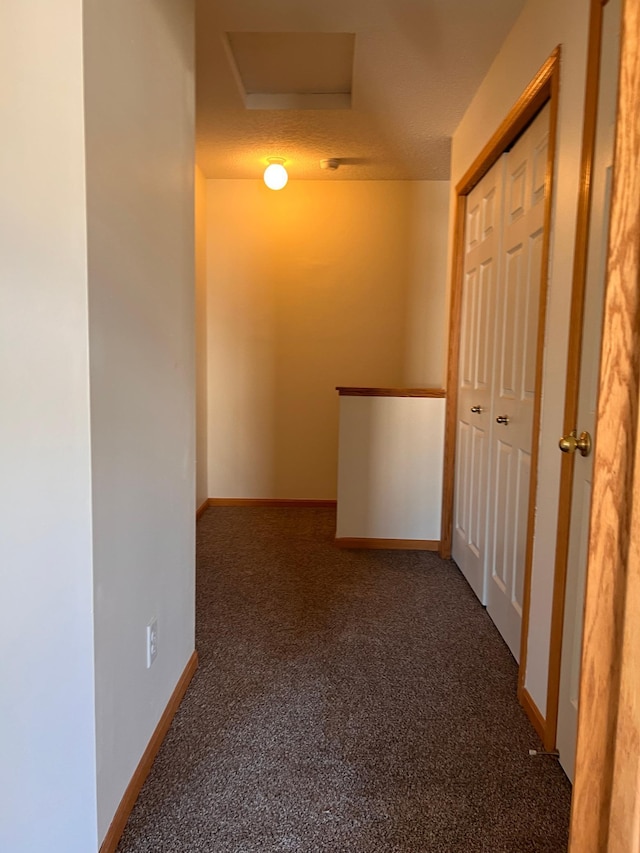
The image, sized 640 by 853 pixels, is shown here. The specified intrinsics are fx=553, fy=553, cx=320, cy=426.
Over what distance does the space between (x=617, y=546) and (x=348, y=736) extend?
55.7 inches

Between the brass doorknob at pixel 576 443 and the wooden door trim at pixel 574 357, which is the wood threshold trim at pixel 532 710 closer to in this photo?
the wooden door trim at pixel 574 357

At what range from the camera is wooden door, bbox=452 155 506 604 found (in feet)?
8.09

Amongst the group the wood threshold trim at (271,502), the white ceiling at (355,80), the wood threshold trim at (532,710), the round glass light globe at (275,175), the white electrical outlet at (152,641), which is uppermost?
the white ceiling at (355,80)

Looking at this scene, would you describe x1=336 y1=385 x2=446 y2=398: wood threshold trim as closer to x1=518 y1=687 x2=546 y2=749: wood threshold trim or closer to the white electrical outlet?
x1=518 y1=687 x2=546 y2=749: wood threshold trim

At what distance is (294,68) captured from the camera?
2.56 m

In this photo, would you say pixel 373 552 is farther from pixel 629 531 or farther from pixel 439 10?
pixel 629 531

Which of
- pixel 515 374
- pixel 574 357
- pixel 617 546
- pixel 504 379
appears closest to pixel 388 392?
pixel 504 379

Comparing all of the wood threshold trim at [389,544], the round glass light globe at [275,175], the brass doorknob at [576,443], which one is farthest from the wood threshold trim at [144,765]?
the round glass light globe at [275,175]

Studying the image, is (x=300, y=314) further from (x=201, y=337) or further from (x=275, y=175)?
(x=275, y=175)

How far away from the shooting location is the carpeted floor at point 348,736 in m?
1.29

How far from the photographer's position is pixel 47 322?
3.34 feet

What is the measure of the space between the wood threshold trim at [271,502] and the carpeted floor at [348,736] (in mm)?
1459

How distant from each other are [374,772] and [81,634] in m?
0.89

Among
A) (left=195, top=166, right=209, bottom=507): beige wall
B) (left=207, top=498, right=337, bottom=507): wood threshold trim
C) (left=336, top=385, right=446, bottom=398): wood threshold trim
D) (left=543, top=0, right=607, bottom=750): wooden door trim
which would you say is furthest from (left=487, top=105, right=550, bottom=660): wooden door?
(left=195, top=166, right=209, bottom=507): beige wall
